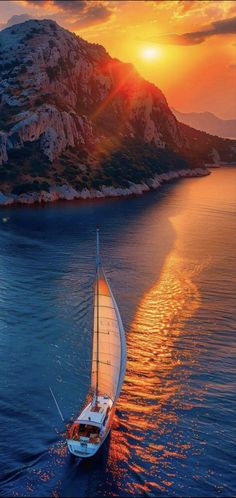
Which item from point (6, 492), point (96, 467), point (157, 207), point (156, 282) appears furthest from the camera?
point (157, 207)

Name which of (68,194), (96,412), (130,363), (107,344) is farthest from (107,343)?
(68,194)

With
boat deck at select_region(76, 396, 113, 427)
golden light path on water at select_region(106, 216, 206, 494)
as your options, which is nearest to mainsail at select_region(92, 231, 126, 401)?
boat deck at select_region(76, 396, 113, 427)

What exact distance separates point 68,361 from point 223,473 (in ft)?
65.2

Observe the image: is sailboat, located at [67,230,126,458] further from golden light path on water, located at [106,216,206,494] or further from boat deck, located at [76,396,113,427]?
golden light path on water, located at [106,216,206,494]

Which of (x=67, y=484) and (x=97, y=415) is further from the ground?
(x=97, y=415)

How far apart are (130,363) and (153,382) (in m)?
4.16

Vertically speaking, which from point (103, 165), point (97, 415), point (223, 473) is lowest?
point (223, 473)

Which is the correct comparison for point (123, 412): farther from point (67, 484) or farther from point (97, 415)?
point (67, 484)

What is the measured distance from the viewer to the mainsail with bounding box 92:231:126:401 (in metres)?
36.5

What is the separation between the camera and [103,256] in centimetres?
8788

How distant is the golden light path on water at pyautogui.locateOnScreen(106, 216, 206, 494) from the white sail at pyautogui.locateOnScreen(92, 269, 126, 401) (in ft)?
12.0

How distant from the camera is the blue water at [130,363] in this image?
32.5 m

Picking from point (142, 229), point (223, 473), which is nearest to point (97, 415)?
point (223, 473)

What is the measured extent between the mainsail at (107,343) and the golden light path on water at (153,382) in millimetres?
3651
